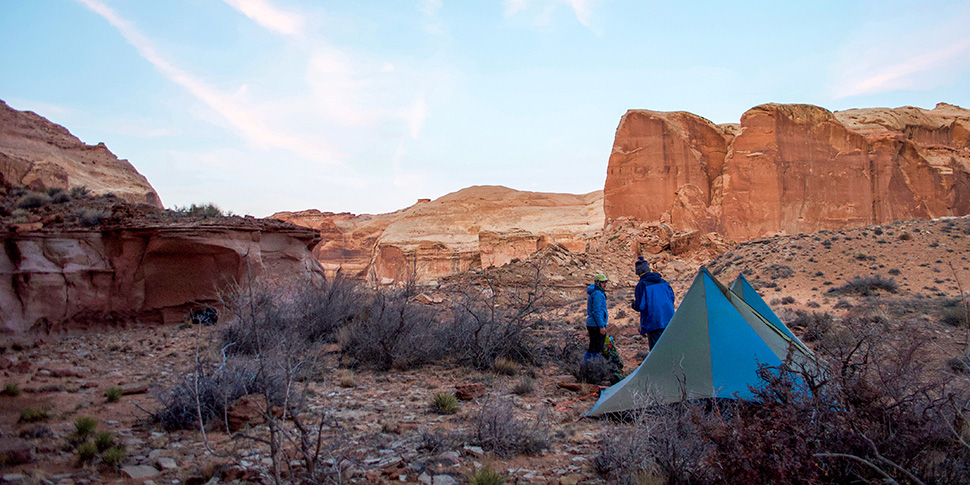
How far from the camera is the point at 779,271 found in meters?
19.0

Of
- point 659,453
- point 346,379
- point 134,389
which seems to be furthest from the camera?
point 346,379

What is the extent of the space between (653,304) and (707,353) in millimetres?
1460

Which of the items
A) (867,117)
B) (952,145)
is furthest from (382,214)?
(952,145)

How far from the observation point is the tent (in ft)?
15.7

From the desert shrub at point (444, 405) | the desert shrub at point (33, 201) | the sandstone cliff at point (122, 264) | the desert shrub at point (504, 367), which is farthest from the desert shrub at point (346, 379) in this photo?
the desert shrub at point (33, 201)

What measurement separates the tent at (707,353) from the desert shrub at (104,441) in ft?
13.7

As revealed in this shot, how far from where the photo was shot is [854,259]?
18516 millimetres

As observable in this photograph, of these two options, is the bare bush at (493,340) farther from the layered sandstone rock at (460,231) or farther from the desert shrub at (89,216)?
the layered sandstone rock at (460,231)

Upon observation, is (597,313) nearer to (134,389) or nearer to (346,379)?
(346,379)

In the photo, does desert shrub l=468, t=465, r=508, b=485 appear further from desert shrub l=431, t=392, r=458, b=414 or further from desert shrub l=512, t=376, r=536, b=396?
desert shrub l=512, t=376, r=536, b=396

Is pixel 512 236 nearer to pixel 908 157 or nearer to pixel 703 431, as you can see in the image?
pixel 908 157

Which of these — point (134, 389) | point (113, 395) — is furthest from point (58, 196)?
point (113, 395)

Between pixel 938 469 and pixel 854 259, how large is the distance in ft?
65.3

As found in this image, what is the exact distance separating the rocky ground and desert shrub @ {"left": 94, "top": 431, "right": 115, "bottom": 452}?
3.4 inches
